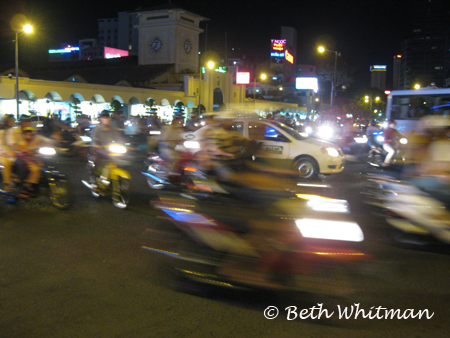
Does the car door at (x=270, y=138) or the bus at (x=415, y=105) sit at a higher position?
the bus at (x=415, y=105)

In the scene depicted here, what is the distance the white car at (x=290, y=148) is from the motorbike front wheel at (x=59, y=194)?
4.59m

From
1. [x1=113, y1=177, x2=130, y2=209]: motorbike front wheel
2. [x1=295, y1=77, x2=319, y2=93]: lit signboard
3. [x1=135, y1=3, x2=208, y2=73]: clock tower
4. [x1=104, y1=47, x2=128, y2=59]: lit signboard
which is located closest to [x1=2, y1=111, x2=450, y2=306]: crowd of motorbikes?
[x1=113, y1=177, x2=130, y2=209]: motorbike front wheel

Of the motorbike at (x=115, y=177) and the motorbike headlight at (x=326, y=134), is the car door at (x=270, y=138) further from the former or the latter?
the motorbike headlight at (x=326, y=134)

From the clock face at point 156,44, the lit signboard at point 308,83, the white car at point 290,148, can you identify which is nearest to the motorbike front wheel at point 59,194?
A: the white car at point 290,148

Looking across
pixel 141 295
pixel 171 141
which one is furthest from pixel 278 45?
pixel 141 295

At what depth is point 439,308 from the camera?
384cm

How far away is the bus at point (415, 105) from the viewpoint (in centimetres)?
1827

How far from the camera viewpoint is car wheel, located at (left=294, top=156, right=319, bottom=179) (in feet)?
37.8

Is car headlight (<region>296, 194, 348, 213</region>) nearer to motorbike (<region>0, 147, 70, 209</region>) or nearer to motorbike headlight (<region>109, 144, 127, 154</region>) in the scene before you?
motorbike headlight (<region>109, 144, 127, 154</region>)

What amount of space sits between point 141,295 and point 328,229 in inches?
82.8

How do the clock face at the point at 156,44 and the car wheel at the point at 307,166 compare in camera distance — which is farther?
the clock face at the point at 156,44

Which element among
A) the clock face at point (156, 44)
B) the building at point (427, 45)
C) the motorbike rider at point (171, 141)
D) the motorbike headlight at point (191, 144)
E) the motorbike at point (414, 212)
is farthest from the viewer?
the building at point (427, 45)

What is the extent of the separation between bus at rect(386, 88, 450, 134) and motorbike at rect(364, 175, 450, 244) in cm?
1326

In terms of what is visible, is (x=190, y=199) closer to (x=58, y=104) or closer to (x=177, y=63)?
(x=58, y=104)
